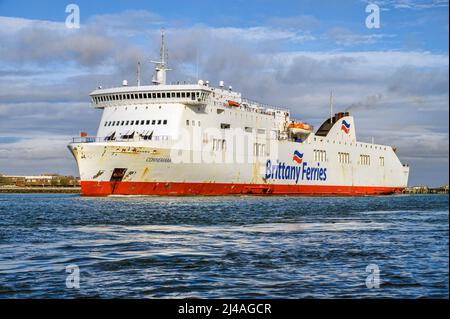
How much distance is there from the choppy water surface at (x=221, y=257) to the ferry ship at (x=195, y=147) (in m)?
15.8

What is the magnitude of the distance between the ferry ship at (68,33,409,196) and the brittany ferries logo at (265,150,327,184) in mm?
89

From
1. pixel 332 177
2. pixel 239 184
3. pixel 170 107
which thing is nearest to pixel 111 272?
pixel 170 107

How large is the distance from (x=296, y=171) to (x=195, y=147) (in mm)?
14797

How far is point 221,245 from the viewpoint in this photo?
16.2 metres

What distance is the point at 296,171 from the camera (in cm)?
5475

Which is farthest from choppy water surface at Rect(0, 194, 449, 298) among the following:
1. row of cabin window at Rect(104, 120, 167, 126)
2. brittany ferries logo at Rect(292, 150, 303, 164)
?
brittany ferries logo at Rect(292, 150, 303, 164)

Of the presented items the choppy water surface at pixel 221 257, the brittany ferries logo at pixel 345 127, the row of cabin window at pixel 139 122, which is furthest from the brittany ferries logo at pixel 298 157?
the choppy water surface at pixel 221 257

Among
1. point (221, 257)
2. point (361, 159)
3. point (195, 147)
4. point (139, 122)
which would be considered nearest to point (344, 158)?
point (361, 159)

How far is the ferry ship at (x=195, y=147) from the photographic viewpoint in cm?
4003

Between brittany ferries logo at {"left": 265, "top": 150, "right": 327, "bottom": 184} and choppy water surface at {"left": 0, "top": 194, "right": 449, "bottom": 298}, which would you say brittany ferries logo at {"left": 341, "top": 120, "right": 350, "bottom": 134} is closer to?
brittany ferries logo at {"left": 265, "top": 150, "right": 327, "bottom": 184}

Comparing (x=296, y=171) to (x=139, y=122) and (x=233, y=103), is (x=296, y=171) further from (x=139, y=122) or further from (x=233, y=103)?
(x=139, y=122)
